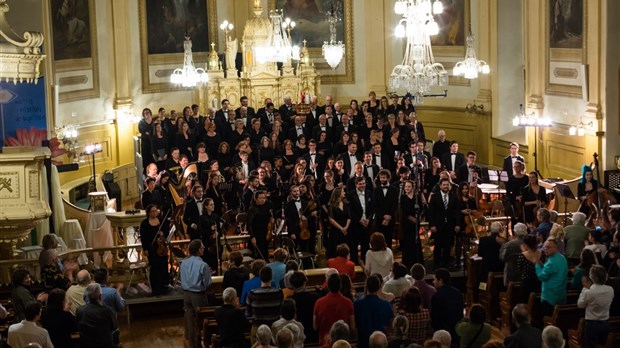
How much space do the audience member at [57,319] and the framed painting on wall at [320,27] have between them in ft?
56.8

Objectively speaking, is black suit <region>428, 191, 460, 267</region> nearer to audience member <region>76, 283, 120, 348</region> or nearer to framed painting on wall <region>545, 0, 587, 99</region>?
framed painting on wall <region>545, 0, 587, 99</region>

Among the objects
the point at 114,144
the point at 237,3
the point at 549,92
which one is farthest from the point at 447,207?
the point at 237,3

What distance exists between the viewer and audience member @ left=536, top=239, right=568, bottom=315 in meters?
12.6

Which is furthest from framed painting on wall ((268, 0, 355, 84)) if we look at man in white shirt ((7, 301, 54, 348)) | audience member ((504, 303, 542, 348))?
audience member ((504, 303, 542, 348))

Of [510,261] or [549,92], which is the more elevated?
[549,92]

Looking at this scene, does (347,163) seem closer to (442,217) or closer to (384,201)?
(384,201)

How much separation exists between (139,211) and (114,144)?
7142 millimetres

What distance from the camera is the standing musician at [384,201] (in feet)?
55.6

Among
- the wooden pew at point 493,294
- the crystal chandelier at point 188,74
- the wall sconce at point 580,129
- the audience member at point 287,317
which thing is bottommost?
the wooden pew at point 493,294

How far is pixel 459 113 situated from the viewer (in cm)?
2686

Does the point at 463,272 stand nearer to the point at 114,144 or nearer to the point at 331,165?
the point at 331,165

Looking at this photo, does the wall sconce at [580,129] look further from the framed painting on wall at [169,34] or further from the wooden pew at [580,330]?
the wooden pew at [580,330]

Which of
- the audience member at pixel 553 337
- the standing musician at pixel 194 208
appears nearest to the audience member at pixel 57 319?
the audience member at pixel 553 337

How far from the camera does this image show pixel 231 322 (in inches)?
448
